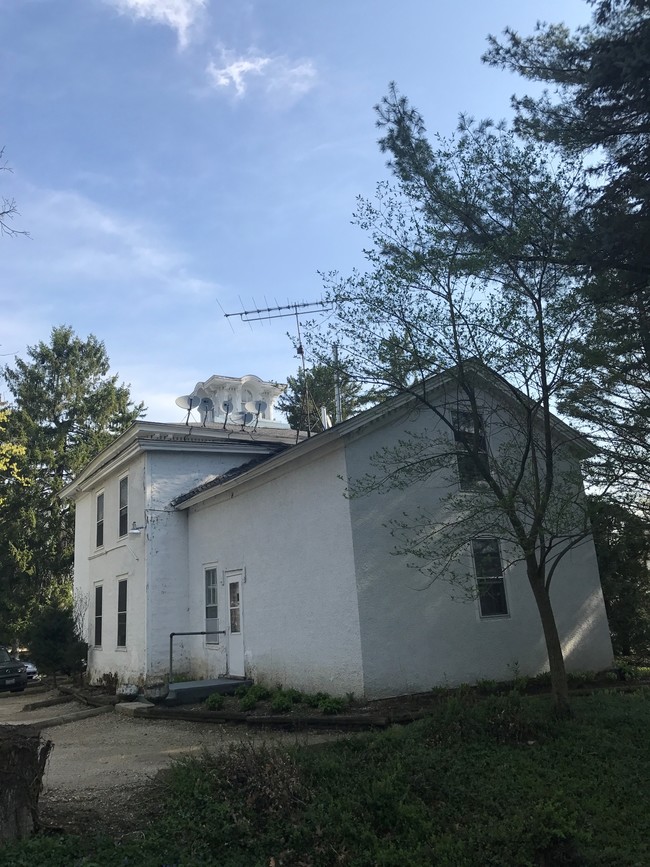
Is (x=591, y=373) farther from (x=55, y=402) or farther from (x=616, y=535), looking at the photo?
(x=55, y=402)

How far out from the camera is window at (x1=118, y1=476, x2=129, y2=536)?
679 inches

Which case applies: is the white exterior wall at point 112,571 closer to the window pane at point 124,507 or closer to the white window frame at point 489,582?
the window pane at point 124,507

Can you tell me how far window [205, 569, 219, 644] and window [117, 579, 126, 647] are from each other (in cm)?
328

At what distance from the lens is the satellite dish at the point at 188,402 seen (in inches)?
740

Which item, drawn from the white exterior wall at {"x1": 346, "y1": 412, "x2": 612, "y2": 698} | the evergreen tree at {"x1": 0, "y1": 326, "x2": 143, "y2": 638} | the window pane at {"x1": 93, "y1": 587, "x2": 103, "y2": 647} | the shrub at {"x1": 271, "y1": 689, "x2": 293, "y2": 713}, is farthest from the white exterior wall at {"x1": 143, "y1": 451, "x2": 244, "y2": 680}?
the evergreen tree at {"x1": 0, "y1": 326, "x2": 143, "y2": 638}

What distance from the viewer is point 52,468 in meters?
31.7

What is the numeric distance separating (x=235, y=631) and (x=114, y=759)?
535 cm

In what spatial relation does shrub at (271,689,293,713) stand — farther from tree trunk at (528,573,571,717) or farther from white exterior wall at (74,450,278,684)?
white exterior wall at (74,450,278,684)

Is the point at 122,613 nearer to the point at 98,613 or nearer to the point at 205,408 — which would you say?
the point at 98,613

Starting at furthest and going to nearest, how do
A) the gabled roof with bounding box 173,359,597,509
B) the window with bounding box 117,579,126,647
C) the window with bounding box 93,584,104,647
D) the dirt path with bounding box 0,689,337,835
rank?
the window with bounding box 93,584,104,647, the window with bounding box 117,579,126,647, the gabled roof with bounding box 173,359,597,509, the dirt path with bounding box 0,689,337,835

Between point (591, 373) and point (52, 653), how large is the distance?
15324 millimetres

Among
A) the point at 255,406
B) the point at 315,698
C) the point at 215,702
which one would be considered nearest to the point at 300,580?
the point at 315,698

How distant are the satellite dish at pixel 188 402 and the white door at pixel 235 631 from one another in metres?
6.11

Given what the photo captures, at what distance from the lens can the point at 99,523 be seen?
1992 cm
